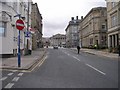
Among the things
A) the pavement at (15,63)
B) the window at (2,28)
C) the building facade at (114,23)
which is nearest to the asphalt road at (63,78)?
the pavement at (15,63)

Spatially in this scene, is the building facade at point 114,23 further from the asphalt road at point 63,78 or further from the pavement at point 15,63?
the asphalt road at point 63,78

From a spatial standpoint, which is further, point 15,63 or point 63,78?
point 15,63

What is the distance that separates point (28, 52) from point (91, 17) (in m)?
51.6

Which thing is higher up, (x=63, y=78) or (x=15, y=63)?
(x=15, y=63)

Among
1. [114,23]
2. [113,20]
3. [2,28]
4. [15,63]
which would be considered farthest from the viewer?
[113,20]

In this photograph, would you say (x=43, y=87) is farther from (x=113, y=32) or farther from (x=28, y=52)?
(x=113, y=32)

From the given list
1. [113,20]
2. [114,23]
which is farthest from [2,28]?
[113,20]

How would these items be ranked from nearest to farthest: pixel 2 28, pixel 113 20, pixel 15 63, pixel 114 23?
pixel 15 63 → pixel 2 28 → pixel 114 23 → pixel 113 20

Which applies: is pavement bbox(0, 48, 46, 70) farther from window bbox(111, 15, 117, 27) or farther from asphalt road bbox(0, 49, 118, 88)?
window bbox(111, 15, 117, 27)

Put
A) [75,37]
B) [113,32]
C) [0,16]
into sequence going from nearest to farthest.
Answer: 1. [0,16]
2. [113,32]
3. [75,37]

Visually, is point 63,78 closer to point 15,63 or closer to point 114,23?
point 15,63

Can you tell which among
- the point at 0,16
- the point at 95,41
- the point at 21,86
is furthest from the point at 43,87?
the point at 95,41

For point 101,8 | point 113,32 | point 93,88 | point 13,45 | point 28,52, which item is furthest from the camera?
point 101,8

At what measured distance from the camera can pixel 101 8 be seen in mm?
82875
